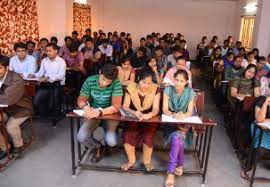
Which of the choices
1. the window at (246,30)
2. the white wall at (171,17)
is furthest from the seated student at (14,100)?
the white wall at (171,17)

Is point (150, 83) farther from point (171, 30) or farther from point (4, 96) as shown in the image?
point (171, 30)

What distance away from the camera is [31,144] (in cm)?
356

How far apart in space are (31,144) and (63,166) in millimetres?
730

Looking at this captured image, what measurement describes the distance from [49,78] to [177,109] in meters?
2.26

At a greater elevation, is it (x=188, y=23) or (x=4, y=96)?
(x=188, y=23)

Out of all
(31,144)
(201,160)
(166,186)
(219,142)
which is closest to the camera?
(166,186)

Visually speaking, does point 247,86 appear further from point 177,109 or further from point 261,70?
point 177,109

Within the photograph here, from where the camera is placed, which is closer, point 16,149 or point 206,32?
point 16,149

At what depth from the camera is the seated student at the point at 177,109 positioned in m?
2.74

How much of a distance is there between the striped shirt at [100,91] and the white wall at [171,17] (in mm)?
9027

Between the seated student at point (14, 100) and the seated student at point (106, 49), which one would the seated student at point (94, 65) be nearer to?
the seated student at point (106, 49)

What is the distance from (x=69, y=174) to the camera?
9.56 ft

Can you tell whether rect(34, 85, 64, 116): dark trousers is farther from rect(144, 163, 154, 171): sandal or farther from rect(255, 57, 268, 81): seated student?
rect(255, 57, 268, 81): seated student

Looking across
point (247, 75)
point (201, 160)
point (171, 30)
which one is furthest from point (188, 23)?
point (201, 160)
